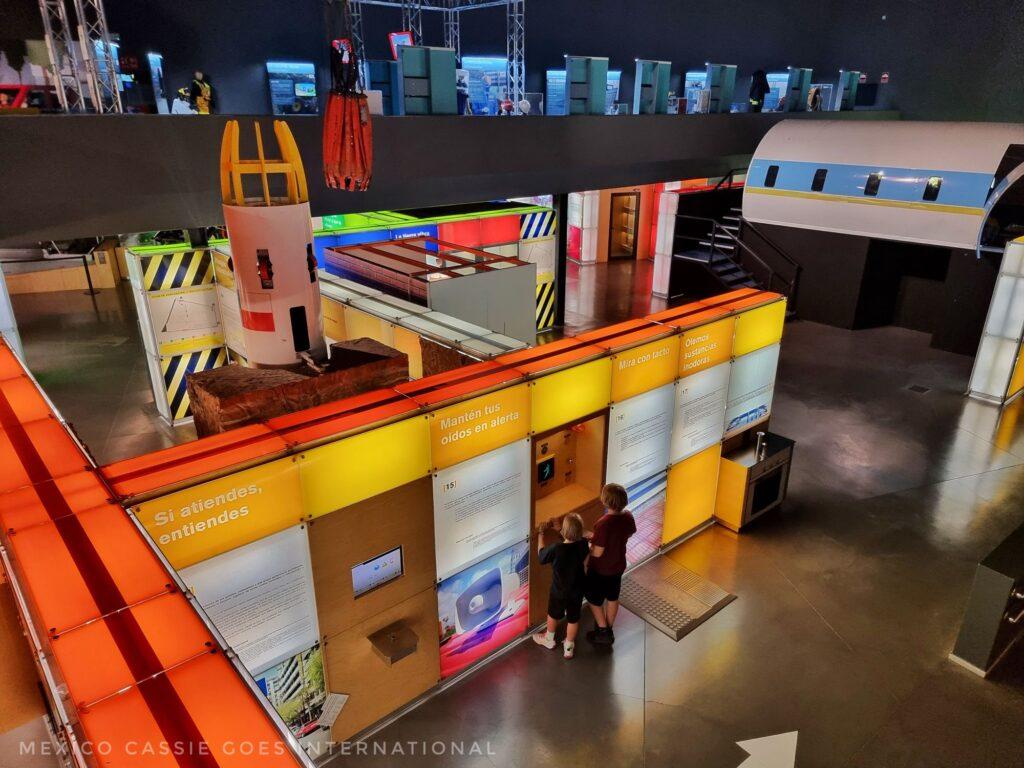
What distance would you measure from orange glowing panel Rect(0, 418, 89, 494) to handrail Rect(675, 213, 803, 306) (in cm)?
1449

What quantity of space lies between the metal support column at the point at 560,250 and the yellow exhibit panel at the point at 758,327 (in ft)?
21.1

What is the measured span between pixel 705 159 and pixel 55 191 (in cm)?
1090

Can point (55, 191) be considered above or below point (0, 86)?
below

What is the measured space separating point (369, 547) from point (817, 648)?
4309 millimetres

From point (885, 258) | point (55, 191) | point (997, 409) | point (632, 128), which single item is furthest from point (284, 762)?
point (885, 258)

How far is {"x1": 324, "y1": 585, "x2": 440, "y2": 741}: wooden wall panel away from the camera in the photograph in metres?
4.66

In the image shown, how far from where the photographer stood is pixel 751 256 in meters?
16.5

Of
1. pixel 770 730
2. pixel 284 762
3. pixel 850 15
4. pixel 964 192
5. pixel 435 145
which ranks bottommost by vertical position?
pixel 770 730

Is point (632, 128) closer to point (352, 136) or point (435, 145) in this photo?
point (435, 145)

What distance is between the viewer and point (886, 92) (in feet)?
68.7

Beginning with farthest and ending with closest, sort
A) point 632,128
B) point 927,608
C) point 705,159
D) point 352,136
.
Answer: point 705,159 < point 632,128 < point 927,608 < point 352,136

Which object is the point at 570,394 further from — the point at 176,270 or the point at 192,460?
the point at 176,270

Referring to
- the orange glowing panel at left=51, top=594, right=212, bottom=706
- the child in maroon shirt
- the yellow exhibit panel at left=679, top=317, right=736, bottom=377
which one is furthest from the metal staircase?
the orange glowing panel at left=51, top=594, right=212, bottom=706

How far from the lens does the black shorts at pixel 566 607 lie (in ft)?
18.5
